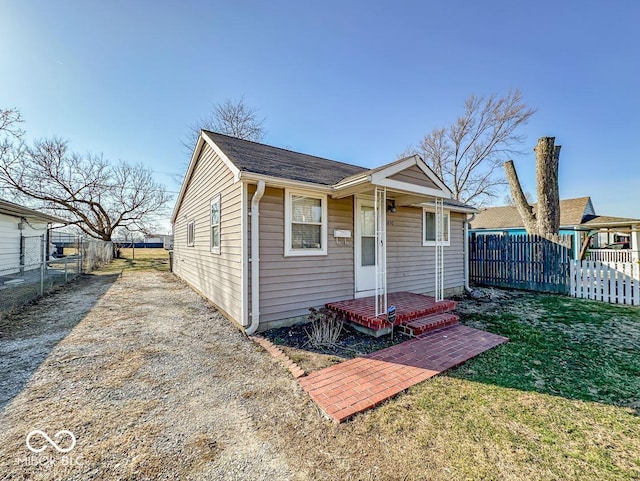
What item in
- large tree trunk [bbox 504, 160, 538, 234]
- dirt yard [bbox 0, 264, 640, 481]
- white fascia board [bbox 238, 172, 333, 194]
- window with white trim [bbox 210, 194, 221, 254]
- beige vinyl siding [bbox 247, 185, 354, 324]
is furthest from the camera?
large tree trunk [bbox 504, 160, 538, 234]

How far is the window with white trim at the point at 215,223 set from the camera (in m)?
6.24

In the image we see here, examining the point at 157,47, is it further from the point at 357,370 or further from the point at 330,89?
the point at 357,370

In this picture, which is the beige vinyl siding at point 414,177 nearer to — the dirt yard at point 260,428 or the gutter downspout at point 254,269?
the gutter downspout at point 254,269

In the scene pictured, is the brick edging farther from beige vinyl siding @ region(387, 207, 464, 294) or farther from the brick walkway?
beige vinyl siding @ region(387, 207, 464, 294)

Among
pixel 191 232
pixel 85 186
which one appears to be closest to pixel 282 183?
pixel 191 232

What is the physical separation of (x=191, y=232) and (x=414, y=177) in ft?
25.7

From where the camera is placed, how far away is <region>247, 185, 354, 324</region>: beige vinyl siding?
480 cm

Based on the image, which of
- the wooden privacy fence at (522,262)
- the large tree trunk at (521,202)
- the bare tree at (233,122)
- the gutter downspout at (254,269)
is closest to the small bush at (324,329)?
the gutter downspout at (254,269)

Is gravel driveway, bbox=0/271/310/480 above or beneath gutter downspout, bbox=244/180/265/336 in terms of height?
beneath

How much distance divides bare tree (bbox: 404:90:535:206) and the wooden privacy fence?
844cm

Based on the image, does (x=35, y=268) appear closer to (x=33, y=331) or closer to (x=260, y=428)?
(x=33, y=331)

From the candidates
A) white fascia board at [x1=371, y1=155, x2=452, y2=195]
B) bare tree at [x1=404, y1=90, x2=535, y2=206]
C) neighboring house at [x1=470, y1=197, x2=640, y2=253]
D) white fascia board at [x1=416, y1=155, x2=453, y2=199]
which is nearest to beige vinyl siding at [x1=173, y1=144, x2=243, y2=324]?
white fascia board at [x1=371, y1=155, x2=452, y2=195]

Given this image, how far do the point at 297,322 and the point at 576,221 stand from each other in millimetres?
21798

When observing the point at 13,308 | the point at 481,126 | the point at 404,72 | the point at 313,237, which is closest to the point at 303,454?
A: the point at 313,237
